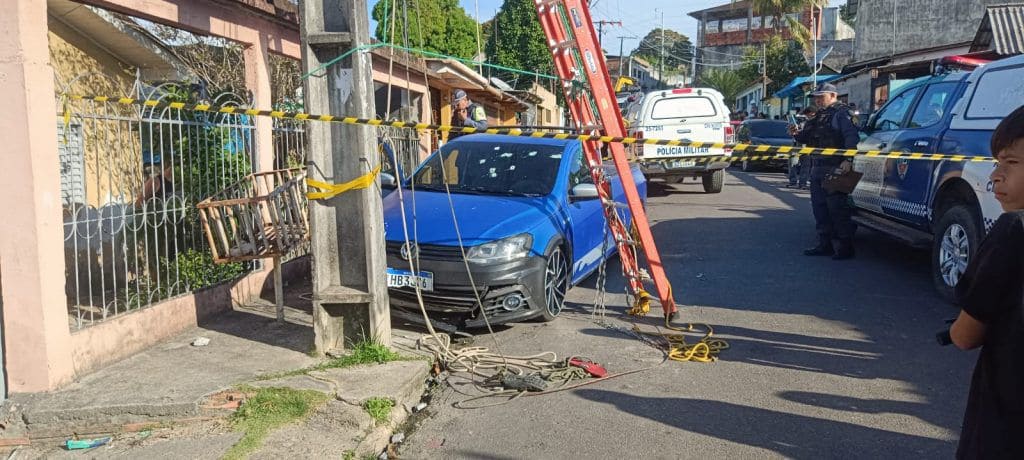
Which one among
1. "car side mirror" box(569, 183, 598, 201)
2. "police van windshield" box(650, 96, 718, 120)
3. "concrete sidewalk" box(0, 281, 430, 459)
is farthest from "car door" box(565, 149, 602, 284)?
"police van windshield" box(650, 96, 718, 120)

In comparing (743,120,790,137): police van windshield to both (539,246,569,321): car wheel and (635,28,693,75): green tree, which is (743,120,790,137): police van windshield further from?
(635,28,693,75): green tree

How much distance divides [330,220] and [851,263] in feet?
19.7

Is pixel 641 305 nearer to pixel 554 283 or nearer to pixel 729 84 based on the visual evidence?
pixel 554 283

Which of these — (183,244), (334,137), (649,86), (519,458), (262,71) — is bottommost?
(519,458)

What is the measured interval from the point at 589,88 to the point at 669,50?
75.6 m

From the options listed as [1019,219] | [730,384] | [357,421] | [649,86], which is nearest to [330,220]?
[357,421]

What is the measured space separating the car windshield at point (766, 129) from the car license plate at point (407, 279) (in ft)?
60.5

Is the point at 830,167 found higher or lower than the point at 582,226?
higher

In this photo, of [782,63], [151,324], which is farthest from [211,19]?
[782,63]

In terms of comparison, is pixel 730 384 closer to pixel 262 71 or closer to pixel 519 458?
pixel 519 458

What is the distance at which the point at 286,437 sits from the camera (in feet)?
13.5

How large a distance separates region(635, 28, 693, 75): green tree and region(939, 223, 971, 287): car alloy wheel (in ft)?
212

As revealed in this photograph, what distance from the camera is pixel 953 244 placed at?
21.7 feet

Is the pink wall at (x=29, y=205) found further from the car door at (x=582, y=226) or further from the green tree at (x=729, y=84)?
the green tree at (x=729, y=84)
